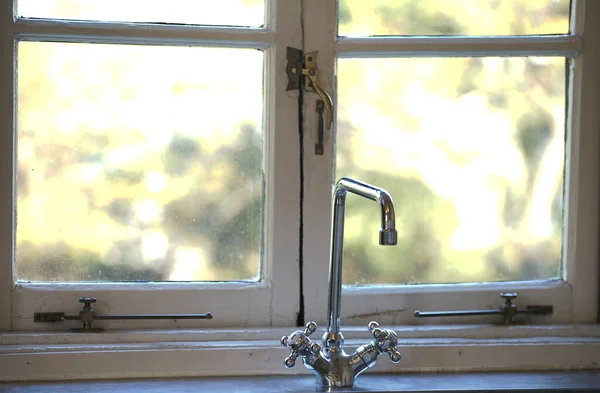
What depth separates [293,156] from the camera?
1.96 m

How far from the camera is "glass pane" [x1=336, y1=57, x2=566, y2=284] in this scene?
2.02 metres

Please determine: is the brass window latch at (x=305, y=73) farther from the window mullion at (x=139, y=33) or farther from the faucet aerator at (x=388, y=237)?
the faucet aerator at (x=388, y=237)

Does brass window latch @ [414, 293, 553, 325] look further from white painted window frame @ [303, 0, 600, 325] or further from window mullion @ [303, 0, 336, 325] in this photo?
window mullion @ [303, 0, 336, 325]

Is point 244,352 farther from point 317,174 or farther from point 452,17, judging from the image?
point 452,17

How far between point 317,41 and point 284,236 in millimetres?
444

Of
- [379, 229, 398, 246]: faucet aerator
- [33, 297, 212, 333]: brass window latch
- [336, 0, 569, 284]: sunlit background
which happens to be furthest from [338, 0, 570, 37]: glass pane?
[33, 297, 212, 333]: brass window latch

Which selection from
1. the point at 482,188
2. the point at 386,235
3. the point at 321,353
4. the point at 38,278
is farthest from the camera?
the point at 482,188

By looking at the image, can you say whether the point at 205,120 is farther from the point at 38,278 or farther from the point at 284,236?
the point at 38,278

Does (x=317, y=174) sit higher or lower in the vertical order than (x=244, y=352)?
higher

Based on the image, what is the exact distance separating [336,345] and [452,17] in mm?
811

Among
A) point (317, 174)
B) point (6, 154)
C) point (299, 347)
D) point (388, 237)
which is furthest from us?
point (317, 174)

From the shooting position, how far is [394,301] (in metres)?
2.02

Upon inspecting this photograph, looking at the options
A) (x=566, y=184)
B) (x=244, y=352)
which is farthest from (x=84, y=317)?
(x=566, y=184)

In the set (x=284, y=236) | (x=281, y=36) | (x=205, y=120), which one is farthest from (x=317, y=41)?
(x=284, y=236)
